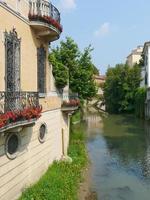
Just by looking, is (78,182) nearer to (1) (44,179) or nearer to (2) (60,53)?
(1) (44,179)

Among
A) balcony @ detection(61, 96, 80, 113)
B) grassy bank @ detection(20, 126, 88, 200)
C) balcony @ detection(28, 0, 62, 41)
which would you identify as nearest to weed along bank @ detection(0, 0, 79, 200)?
balcony @ detection(28, 0, 62, 41)

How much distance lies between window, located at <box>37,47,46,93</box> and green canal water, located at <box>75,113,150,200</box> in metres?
4.85

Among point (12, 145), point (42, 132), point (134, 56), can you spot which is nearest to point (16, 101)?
point (12, 145)

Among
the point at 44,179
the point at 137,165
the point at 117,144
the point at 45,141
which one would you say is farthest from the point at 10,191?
the point at 117,144

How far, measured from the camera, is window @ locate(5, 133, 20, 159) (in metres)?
12.6

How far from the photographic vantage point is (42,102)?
16.9m

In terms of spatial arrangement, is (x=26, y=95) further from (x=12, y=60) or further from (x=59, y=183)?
(x=59, y=183)

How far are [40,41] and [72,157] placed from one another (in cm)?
706

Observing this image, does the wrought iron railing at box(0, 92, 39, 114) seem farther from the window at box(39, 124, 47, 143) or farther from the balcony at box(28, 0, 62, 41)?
the balcony at box(28, 0, 62, 41)

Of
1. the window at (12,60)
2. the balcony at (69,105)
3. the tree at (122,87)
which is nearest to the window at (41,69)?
the window at (12,60)

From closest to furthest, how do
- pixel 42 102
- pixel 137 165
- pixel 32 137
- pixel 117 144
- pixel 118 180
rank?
1. pixel 32 137
2. pixel 42 102
3. pixel 118 180
4. pixel 137 165
5. pixel 117 144

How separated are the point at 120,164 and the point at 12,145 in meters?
12.4

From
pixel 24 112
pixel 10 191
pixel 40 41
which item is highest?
pixel 40 41

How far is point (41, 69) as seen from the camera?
1798 centimetres
